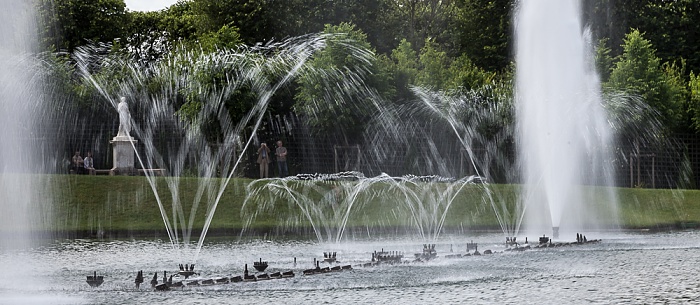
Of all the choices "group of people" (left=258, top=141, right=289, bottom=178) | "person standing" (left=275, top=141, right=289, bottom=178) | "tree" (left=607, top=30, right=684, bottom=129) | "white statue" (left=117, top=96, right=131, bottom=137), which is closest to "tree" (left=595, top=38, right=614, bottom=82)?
"tree" (left=607, top=30, right=684, bottom=129)

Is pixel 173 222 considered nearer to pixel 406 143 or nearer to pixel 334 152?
pixel 334 152

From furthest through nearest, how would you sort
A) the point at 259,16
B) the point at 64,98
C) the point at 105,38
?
the point at 105,38 → the point at 259,16 → the point at 64,98

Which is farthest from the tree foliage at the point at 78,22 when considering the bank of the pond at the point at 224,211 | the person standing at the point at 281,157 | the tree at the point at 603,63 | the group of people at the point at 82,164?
the bank of the pond at the point at 224,211

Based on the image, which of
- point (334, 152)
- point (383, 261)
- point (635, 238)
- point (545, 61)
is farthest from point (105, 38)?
point (383, 261)

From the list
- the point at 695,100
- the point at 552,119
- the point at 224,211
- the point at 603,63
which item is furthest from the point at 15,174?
the point at 603,63

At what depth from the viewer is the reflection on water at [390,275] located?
13.6 meters

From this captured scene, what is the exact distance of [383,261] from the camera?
18.0 m

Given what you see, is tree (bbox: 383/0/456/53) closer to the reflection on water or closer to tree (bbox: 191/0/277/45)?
tree (bbox: 191/0/277/45)

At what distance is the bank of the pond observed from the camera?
26.9 meters

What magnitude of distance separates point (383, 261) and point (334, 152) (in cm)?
2344

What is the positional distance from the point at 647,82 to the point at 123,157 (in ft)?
68.9

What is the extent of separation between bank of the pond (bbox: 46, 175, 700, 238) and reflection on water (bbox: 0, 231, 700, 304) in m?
3.87

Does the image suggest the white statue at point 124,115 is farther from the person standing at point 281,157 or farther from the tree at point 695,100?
the tree at point 695,100

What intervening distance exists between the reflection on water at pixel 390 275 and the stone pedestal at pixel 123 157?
42.4 feet
